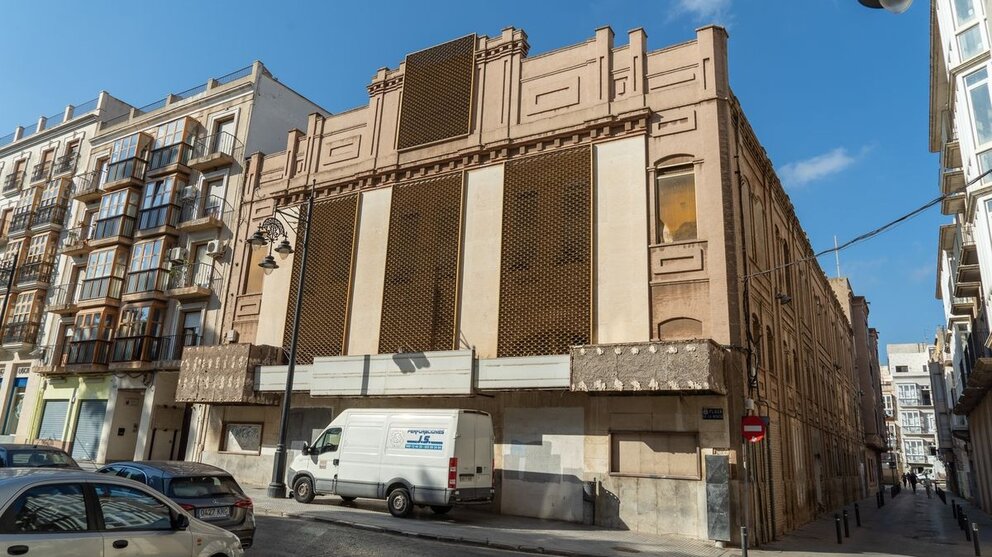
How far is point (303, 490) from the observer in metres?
16.7

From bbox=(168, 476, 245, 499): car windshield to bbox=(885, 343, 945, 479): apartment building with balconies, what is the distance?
297 ft

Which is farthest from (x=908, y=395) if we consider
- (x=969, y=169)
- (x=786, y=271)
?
(x=969, y=169)

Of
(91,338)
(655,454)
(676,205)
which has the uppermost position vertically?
(676,205)

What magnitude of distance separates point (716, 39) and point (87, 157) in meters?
33.3

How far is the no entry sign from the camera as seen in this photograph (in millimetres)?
13484

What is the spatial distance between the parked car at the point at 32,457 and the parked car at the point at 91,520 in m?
7.45

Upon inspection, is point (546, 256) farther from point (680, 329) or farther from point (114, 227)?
point (114, 227)

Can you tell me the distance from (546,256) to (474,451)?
6.04m

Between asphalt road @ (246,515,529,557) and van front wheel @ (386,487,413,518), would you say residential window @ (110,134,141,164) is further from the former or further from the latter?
asphalt road @ (246,515,529,557)

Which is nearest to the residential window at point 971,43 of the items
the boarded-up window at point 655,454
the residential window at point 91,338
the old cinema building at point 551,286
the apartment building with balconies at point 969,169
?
the apartment building with balconies at point 969,169

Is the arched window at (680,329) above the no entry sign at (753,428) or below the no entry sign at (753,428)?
above

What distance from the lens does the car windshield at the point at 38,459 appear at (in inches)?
496

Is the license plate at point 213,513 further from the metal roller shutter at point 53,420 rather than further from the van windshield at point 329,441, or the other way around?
the metal roller shutter at point 53,420

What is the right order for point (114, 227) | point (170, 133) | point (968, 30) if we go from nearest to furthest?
point (968, 30)
point (114, 227)
point (170, 133)
